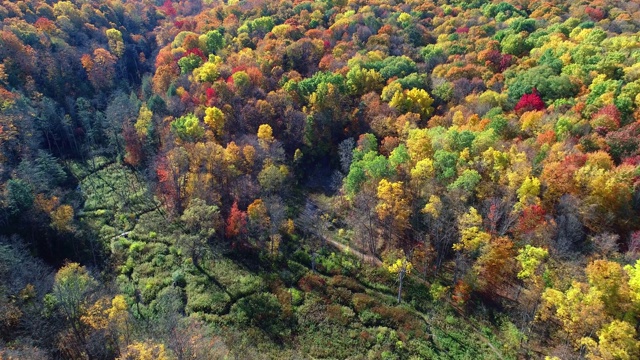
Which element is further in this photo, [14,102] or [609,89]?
[14,102]

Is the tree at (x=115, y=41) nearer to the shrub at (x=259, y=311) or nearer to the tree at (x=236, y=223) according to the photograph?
the tree at (x=236, y=223)

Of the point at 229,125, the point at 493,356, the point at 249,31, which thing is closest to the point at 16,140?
the point at 229,125

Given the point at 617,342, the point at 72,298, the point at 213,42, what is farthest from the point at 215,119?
the point at 617,342

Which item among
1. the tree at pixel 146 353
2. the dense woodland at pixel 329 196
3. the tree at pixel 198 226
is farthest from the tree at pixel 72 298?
the tree at pixel 198 226

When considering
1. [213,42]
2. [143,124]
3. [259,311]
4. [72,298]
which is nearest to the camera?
[72,298]

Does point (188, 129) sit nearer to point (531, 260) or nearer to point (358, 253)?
point (358, 253)

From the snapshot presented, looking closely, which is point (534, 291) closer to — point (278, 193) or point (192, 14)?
point (278, 193)

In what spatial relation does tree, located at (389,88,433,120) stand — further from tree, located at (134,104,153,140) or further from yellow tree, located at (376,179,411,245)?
tree, located at (134,104,153,140)

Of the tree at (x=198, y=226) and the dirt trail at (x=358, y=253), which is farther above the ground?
the tree at (x=198, y=226)

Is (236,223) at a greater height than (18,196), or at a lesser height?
lesser
